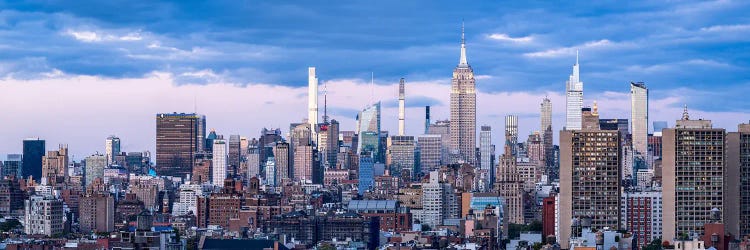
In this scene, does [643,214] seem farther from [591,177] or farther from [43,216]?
[43,216]

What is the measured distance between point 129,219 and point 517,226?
107 ft

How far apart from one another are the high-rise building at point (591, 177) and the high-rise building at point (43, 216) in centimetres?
4338

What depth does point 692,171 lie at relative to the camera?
114938mm

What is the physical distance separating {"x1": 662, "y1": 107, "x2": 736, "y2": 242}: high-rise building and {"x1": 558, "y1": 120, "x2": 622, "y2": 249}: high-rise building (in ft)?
15.9

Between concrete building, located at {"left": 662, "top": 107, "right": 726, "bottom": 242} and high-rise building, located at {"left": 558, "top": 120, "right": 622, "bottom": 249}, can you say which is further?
high-rise building, located at {"left": 558, "top": 120, "right": 622, "bottom": 249}

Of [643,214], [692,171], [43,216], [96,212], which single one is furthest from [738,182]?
[96,212]

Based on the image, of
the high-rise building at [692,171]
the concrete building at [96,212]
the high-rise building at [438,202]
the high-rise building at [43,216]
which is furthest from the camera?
the high-rise building at [438,202]

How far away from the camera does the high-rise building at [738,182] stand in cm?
11481

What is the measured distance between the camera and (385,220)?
15762 centimetres

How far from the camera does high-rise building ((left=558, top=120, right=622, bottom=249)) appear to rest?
121m

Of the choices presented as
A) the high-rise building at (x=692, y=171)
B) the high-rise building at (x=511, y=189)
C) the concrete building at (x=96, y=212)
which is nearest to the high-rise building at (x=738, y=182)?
the high-rise building at (x=692, y=171)

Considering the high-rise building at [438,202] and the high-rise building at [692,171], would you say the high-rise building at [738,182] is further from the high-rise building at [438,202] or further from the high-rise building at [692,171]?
the high-rise building at [438,202]

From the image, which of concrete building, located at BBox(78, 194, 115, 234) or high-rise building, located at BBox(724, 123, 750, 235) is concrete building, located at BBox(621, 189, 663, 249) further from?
concrete building, located at BBox(78, 194, 115, 234)

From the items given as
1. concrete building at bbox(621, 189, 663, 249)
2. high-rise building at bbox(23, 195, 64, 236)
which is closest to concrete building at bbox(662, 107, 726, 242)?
concrete building at bbox(621, 189, 663, 249)
